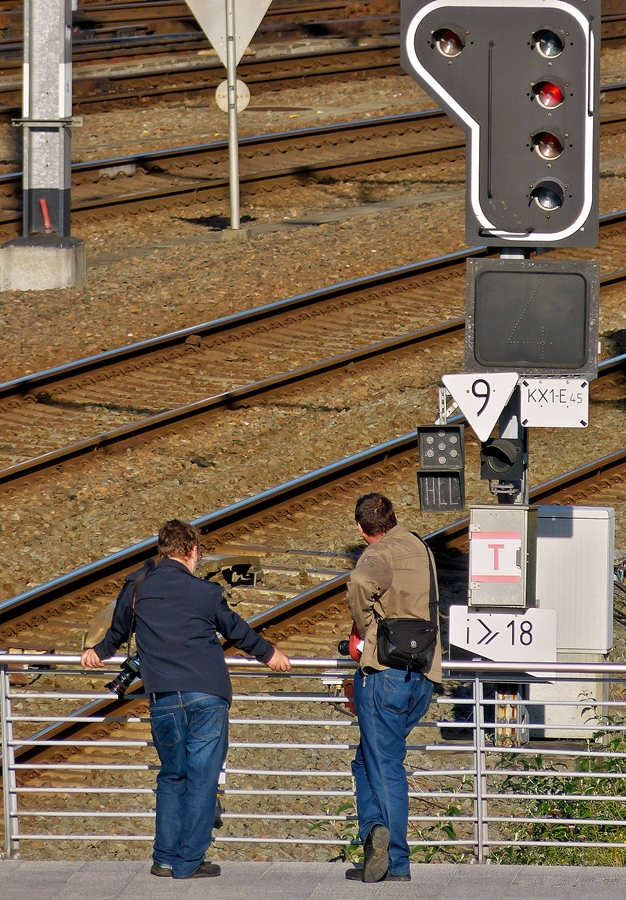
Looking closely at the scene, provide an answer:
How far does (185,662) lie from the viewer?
6.32 m

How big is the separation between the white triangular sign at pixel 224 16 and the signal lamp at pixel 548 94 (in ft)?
36.9

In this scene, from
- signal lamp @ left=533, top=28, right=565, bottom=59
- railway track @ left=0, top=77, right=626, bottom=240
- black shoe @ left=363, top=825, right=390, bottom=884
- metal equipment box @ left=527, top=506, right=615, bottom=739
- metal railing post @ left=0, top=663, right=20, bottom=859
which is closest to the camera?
black shoe @ left=363, top=825, right=390, bottom=884

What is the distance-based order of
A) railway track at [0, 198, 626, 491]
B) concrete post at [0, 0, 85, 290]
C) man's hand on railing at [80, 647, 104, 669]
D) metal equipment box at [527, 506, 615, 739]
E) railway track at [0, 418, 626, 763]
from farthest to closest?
1. concrete post at [0, 0, 85, 290]
2. railway track at [0, 198, 626, 491]
3. railway track at [0, 418, 626, 763]
4. metal equipment box at [527, 506, 615, 739]
5. man's hand on railing at [80, 647, 104, 669]

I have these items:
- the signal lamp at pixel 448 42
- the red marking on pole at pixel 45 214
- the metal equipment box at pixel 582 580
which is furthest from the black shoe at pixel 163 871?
the red marking on pole at pixel 45 214

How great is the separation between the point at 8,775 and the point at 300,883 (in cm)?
148

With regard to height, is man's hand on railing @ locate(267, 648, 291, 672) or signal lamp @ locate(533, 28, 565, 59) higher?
signal lamp @ locate(533, 28, 565, 59)

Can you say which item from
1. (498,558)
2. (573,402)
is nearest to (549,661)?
(498,558)

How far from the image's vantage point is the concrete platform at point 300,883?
6.32 metres

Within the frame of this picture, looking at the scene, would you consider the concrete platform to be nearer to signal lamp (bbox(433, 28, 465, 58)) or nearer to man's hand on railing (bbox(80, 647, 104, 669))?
man's hand on railing (bbox(80, 647, 104, 669))

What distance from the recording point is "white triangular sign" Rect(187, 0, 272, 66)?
18.0 m

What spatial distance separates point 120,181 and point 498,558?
44.6 feet

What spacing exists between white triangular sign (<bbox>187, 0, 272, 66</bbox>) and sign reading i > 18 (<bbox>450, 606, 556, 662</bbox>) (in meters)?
12.0

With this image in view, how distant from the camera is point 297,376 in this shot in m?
13.9

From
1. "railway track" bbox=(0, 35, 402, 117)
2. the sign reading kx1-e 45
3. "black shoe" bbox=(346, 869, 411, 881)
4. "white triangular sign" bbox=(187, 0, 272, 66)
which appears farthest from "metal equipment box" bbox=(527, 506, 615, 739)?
"railway track" bbox=(0, 35, 402, 117)
